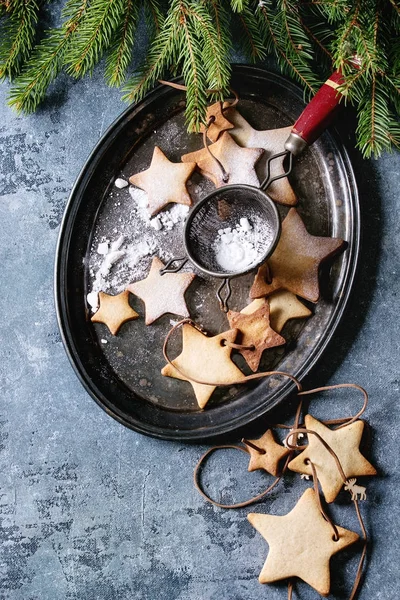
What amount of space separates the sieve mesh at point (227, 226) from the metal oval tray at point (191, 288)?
7 cm

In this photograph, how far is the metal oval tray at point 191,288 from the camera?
136cm

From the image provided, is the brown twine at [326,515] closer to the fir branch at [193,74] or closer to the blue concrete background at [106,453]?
the blue concrete background at [106,453]

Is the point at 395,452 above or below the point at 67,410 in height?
above

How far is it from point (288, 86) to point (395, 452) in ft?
2.22

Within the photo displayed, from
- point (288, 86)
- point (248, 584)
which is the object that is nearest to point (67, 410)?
point (248, 584)

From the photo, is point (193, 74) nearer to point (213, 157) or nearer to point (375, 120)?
point (213, 157)

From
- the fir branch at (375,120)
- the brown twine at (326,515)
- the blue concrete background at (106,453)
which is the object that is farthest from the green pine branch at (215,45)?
the brown twine at (326,515)

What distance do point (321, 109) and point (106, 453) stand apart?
74 cm

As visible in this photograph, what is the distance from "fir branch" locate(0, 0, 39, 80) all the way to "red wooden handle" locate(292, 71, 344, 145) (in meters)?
0.54

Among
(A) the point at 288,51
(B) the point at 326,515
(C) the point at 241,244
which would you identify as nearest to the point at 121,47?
(A) the point at 288,51

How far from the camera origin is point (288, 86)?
1367mm

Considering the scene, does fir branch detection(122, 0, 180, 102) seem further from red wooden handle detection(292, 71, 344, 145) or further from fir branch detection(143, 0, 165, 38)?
red wooden handle detection(292, 71, 344, 145)

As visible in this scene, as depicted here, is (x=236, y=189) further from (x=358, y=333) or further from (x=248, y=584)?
(x=248, y=584)

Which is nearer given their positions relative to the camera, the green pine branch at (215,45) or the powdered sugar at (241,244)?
the green pine branch at (215,45)
